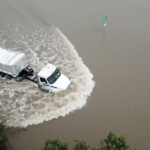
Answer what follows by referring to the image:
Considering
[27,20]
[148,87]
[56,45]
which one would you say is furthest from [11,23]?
[148,87]

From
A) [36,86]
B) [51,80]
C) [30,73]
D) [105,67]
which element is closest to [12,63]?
[30,73]

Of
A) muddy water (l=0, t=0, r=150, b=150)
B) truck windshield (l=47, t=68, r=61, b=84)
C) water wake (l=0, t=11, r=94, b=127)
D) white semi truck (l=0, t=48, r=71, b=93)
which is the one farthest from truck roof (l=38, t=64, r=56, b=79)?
muddy water (l=0, t=0, r=150, b=150)

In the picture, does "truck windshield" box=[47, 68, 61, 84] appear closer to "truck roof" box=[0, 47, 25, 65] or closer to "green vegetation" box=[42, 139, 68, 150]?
"truck roof" box=[0, 47, 25, 65]

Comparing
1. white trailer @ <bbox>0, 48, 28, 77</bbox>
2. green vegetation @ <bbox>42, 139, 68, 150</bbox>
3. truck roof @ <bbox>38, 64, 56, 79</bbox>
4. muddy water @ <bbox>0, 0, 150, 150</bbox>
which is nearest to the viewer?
green vegetation @ <bbox>42, 139, 68, 150</bbox>

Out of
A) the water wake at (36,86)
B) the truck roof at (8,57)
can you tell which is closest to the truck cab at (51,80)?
the water wake at (36,86)

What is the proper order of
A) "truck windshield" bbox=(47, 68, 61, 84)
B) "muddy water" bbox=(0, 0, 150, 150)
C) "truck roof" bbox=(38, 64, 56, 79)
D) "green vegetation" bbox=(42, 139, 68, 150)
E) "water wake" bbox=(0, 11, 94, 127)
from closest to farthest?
"green vegetation" bbox=(42, 139, 68, 150) → "muddy water" bbox=(0, 0, 150, 150) → "water wake" bbox=(0, 11, 94, 127) → "truck roof" bbox=(38, 64, 56, 79) → "truck windshield" bbox=(47, 68, 61, 84)

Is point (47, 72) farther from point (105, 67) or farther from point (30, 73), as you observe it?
point (105, 67)
